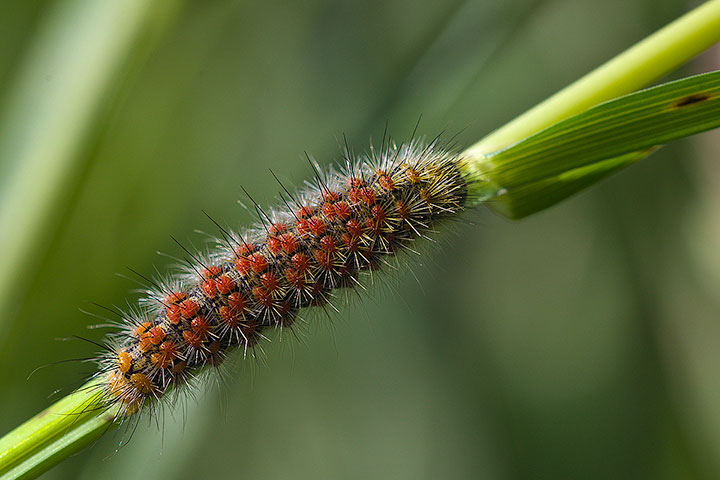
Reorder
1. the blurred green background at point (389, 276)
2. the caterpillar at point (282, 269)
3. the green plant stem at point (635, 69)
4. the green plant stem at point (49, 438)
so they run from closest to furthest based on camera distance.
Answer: the green plant stem at point (49, 438)
the green plant stem at point (635, 69)
the caterpillar at point (282, 269)
the blurred green background at point (389, 276)

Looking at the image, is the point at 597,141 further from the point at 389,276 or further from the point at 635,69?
the point at 389,276

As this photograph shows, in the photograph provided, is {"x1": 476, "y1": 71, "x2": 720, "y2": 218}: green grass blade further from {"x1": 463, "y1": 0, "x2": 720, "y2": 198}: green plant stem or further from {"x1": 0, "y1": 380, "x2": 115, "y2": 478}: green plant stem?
{"x1": 0, "y1": 380, "x2": 115, "y2": 478}: green plant stem

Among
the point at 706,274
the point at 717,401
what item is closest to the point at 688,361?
the point at 717,401

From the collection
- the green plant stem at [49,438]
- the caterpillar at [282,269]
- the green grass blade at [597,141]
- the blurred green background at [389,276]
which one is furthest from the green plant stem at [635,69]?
the green plant stem at [49,438]

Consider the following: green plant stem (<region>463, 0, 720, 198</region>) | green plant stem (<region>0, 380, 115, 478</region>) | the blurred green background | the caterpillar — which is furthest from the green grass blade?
green plant stem (<region>0, 380, 115, 478</region>)

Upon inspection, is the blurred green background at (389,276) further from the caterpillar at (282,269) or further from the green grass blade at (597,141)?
the green grass blade at (597,141)
